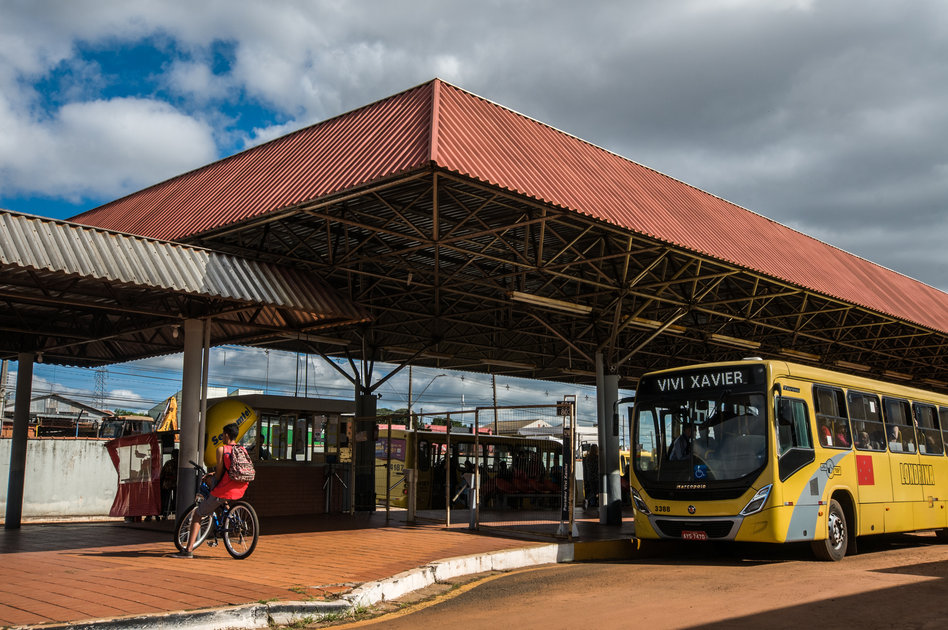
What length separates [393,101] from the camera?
49.8 feet

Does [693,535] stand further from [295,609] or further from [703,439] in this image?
[295,609]

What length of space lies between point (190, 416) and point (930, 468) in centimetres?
1382

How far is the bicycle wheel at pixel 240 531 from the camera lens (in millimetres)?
10953

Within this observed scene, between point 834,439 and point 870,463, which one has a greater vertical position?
point 834,439

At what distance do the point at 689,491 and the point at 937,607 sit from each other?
15.9 ft

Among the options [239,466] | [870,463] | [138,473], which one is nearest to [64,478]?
[138,473]

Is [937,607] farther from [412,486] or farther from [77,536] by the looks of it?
[77,536]

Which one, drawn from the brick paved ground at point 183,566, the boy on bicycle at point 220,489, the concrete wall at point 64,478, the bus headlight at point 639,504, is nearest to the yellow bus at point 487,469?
the brick paved ground at point 183,566

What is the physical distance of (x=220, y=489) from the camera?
10805 mm

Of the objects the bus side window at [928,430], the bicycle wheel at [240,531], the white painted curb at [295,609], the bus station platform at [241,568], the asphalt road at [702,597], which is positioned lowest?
the asphalt road at [702,597]

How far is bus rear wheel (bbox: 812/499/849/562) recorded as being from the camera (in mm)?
12734

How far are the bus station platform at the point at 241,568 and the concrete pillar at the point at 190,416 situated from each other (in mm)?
944

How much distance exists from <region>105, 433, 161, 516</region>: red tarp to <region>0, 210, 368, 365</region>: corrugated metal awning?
7.83 ft

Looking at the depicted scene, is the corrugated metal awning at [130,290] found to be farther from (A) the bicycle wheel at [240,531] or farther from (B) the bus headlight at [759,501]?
(B) the bus headlight at [759,501]
